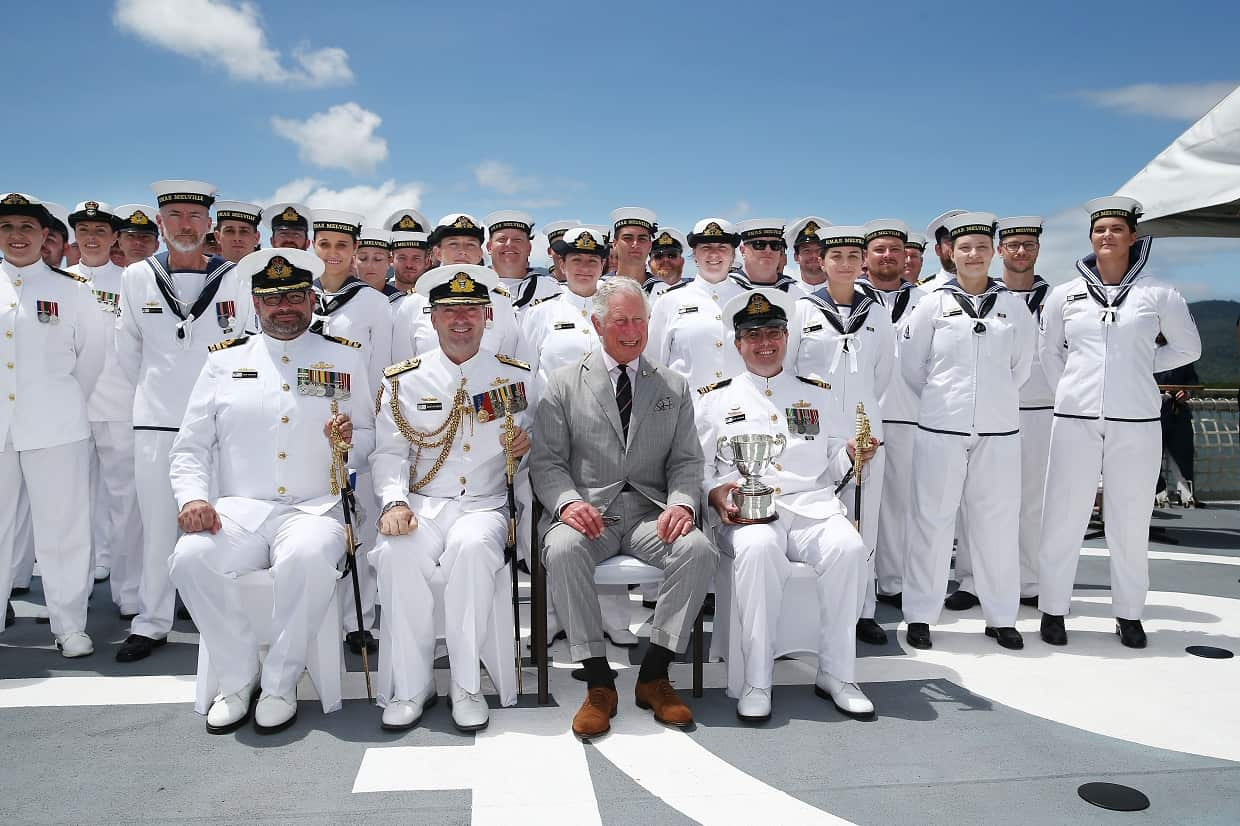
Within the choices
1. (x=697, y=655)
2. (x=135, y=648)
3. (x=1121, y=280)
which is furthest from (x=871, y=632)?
(x=135, y=648)

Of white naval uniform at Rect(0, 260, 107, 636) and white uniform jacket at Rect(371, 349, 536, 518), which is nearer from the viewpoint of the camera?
white uniform jacket at Rect(371, 349, 536, 518)

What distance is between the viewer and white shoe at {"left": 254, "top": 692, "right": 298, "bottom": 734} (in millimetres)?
3319

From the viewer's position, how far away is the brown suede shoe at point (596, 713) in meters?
3.29

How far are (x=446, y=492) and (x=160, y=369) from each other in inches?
67.5

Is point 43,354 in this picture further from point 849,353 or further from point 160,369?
point 849,353

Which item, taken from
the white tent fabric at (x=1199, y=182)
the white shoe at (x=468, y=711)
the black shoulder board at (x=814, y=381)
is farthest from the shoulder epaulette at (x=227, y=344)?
the white tent fabric at (x=1199, y=182)

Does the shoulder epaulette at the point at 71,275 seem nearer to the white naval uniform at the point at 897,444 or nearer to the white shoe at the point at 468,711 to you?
the white shoe at the point at 468,711

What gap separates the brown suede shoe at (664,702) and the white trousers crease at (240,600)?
137cm

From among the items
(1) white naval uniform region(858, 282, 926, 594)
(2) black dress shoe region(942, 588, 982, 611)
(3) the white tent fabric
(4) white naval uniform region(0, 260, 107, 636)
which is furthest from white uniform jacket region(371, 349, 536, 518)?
(3) the white tent fabric

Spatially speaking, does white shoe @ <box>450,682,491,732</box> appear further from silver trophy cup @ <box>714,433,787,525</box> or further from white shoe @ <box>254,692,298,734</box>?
silver trophy cup @ <box>714,433,787,525</box>

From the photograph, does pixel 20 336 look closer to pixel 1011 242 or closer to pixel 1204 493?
pixel 1011 242

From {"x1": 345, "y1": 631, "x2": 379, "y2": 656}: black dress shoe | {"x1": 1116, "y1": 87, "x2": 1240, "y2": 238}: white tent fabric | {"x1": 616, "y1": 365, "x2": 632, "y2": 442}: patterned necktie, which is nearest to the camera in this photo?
{"x1": 616, "y1": 365, "x2": 632, "y2": 442}: patterned necktie

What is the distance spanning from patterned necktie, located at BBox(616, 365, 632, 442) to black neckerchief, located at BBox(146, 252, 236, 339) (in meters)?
2.20

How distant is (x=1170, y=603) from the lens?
5293mm
